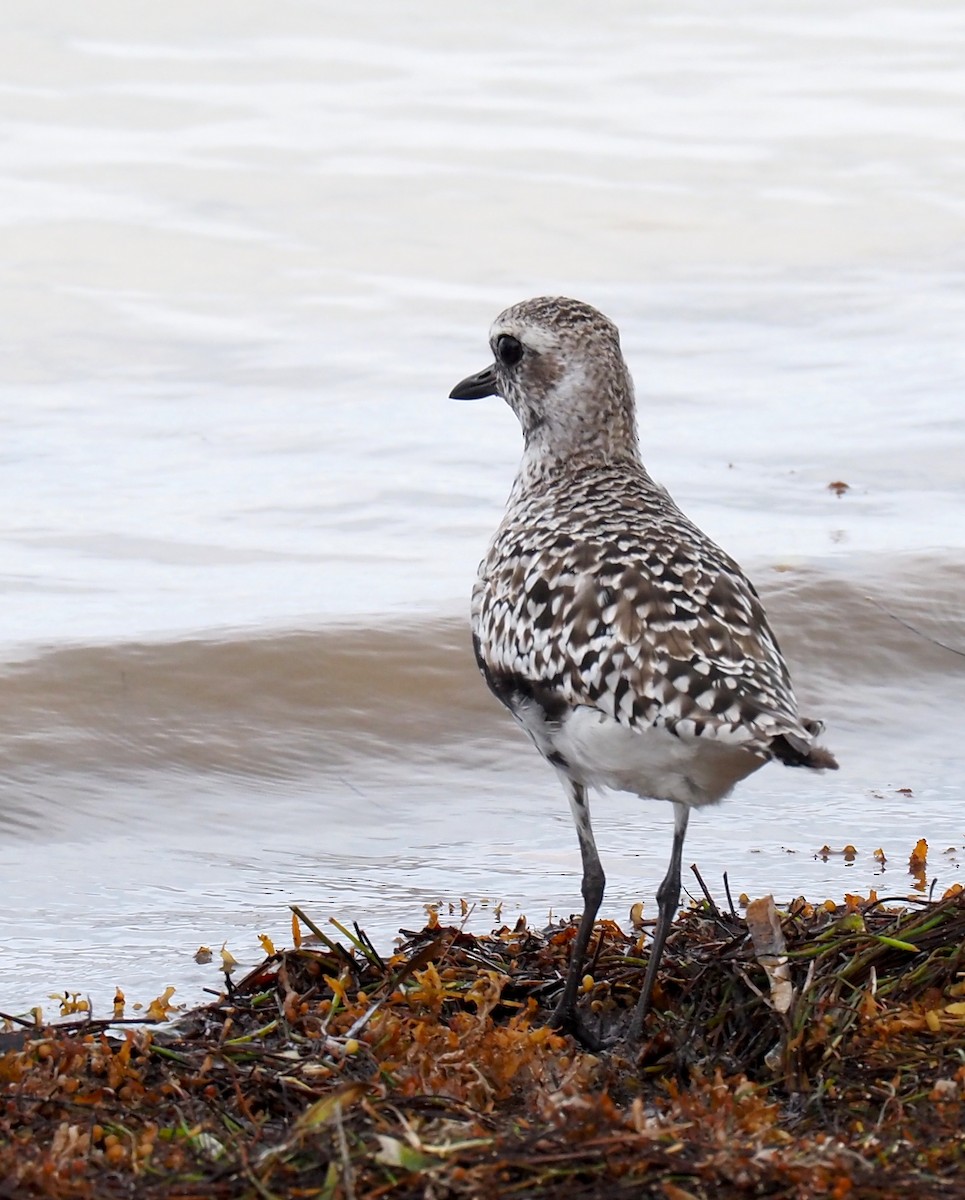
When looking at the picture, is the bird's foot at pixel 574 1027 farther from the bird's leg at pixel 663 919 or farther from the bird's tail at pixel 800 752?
the bird's tail at pixel 800 752

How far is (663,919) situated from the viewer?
4.39 meters

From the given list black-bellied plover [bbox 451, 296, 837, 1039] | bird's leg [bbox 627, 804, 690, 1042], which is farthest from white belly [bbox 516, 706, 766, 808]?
bird's leg [bbox 627, 804, 690, 1042]

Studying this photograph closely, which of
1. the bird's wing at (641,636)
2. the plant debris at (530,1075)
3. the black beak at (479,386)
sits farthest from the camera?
the black beak at (479,386)

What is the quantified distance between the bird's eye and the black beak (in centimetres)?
7

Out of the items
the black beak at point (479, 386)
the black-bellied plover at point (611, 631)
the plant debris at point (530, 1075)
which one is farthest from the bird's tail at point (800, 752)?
the black beak at point (479, 386)

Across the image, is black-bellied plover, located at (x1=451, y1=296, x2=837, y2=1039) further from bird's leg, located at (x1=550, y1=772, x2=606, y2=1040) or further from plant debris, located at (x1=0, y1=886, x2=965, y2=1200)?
plant debris, located at (x1=0, y1=886, x2=965, y2=1200)

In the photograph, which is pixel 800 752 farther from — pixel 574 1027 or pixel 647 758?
pixel 574 1027

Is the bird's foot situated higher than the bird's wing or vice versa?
the bird's wing

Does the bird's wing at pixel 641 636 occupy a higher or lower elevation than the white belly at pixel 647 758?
higher

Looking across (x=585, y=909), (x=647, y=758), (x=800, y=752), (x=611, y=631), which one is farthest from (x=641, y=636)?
(x=585, y=909)

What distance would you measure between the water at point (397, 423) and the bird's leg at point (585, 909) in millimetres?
736

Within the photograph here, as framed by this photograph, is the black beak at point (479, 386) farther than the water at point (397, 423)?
No

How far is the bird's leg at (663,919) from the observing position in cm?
427

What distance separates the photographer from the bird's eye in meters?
5.21
